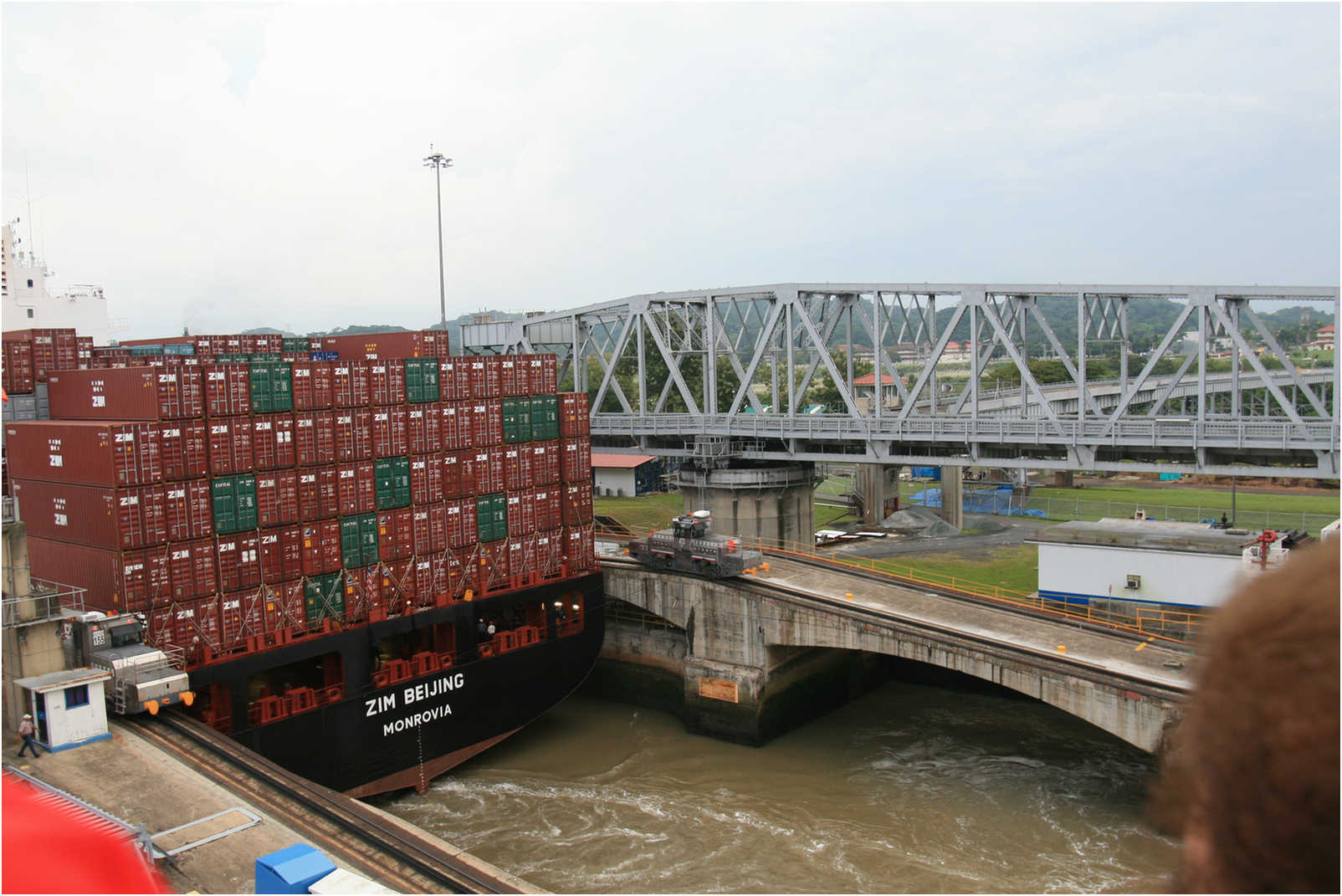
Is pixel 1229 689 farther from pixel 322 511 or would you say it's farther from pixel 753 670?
pixel 753 670

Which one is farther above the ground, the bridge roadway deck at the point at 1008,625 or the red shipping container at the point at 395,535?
the red shipping container at the point at 395,535

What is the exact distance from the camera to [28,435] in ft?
104

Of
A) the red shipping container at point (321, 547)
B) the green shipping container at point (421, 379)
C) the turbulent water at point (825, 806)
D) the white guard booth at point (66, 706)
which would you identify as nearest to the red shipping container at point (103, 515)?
the red shipping container at point (321, 547)

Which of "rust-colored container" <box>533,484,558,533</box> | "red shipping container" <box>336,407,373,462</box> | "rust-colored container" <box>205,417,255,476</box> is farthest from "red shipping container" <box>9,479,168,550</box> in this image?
"rust-colored container" <box>533,484,558,533</box>

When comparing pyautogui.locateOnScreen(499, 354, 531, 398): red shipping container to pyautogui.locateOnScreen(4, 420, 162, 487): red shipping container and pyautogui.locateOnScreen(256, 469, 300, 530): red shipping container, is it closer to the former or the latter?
pyautogui.locateOnScreen(256, 469, 300, 530): red shipping container

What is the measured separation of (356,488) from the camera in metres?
32.5

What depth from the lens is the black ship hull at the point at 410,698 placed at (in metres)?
29.8

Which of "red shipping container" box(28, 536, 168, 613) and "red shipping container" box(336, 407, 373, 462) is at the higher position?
"red shipping container" box(336, 407, 373, 462)

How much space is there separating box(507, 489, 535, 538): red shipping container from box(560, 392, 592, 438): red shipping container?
323 centimetres

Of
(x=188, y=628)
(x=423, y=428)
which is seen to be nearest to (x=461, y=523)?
(x=423, y=428)

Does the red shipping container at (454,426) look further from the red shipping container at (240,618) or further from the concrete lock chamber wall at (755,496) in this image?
the concrete lock chamber wall at (755,496)

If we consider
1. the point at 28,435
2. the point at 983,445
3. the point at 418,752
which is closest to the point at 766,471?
the point at 983,445

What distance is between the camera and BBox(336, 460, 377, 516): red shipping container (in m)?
32.1

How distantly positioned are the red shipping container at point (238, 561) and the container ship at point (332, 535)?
6 cm
